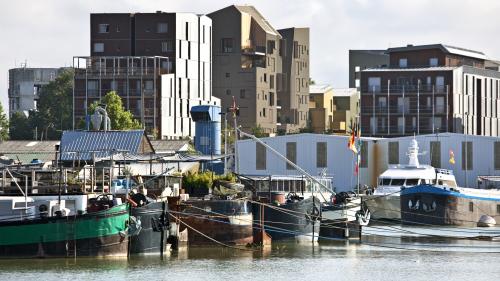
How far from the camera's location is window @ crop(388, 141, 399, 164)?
125 meters

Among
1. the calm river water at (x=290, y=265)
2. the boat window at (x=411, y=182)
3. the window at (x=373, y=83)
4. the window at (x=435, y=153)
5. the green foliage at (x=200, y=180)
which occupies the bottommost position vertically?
the calm river water at (x=290, y=265)

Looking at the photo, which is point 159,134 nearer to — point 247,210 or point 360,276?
point 247,210

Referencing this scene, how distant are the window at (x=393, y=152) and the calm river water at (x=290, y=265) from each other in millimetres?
38196

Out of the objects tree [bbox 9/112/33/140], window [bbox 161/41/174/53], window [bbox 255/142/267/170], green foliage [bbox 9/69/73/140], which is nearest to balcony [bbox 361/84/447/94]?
window [bbox 161/41/174/53]

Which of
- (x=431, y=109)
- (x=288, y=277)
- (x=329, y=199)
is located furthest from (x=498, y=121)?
(x=288, y=277)

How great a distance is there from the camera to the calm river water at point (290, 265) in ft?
219

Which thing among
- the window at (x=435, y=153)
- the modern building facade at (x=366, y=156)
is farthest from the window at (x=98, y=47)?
the window at (x=435, y=153)

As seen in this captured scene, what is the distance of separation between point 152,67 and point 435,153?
2089 inches

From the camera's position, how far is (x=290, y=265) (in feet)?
239

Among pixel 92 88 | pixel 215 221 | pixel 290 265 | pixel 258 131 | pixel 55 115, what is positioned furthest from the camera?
pixel 55 115

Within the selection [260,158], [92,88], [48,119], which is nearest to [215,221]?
[260,158]

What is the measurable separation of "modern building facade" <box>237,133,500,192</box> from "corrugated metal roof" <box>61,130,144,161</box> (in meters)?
13.6

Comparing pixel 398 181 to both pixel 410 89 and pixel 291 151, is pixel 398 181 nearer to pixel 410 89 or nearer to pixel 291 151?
pixel 291 151

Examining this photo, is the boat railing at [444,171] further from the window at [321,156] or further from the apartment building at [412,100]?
the apartment building at [412,100]
